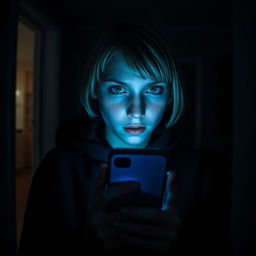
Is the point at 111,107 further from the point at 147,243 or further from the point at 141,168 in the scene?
the point at 147,243

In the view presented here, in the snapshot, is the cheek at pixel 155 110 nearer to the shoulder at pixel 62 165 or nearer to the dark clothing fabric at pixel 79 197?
the dark clothing fabric at pixel 79 197

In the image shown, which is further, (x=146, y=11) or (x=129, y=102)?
(x=146, y=11)

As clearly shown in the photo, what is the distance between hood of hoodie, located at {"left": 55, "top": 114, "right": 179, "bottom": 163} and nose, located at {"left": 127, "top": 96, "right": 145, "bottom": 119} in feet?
0.26

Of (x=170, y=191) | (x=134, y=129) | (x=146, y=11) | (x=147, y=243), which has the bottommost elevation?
(x=147, y=243)

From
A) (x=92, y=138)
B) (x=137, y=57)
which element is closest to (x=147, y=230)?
(x=92, y=138)

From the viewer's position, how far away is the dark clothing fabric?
424 millimetres

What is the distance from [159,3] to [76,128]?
1.35 ft

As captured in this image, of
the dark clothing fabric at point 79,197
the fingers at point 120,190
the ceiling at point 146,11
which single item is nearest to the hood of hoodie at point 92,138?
the dark clothing fabric at point 79,197

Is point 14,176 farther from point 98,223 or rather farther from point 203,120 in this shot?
point 203,120

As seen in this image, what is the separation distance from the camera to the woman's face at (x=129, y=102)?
396mm

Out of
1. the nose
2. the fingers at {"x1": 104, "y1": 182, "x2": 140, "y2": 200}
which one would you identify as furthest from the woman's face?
the fingers at {"x1": 104, "y1": 182, "x2": 140, "y2": 200}

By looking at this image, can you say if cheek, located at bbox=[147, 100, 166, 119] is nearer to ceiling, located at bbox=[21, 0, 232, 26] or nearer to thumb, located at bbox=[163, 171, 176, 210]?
thumb, located at bbox=[163, 171, 176, 210]

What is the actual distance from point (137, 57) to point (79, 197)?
35 centimetres

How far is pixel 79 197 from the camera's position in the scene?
43 cm
